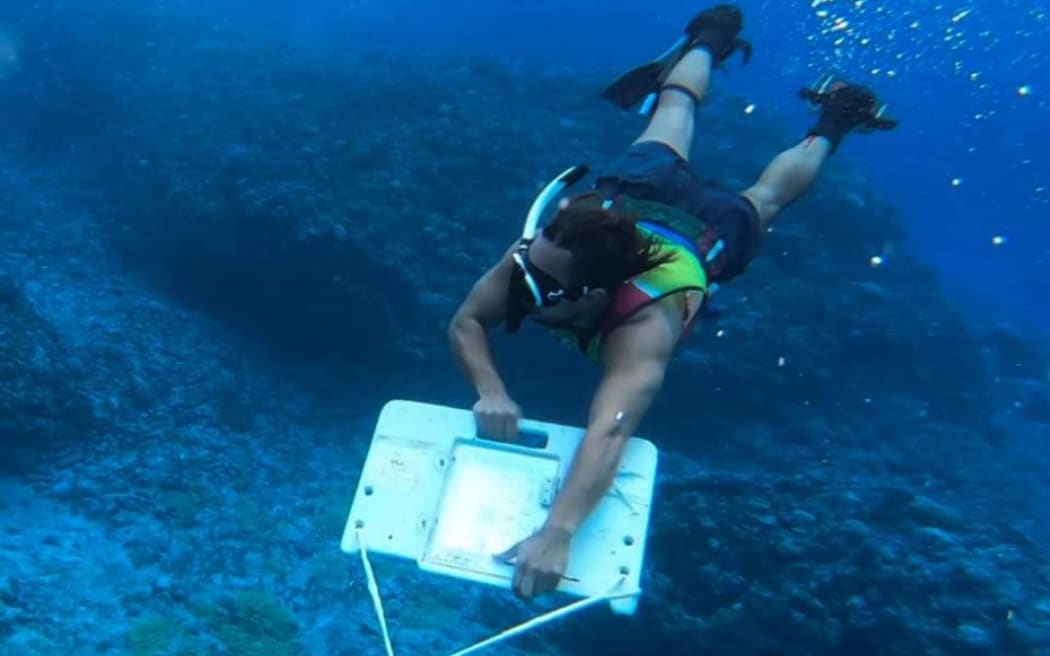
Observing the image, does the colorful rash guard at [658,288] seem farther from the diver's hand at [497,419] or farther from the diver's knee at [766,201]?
the diver's knee at [766,201]

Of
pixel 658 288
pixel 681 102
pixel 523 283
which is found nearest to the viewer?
pixel 523 283

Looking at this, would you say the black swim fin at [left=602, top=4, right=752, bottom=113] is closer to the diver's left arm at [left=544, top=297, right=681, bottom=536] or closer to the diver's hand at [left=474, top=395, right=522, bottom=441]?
the diver's left arm at [left=544, top=297, right=681, bottom=536]

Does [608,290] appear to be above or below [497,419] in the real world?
above

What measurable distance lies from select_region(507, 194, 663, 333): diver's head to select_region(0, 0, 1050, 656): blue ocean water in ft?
11.7

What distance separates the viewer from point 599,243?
2.98 m

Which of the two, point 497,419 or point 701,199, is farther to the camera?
point 701,199

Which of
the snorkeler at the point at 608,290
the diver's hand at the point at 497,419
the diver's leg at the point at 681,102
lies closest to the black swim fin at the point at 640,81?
the diver's leg at the point at 681,102

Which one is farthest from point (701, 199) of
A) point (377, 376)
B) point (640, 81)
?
point (377, 376)

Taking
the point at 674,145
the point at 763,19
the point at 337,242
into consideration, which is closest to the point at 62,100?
the point at 337,242

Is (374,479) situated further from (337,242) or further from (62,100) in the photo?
(62,100)

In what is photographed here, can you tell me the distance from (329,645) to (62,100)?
521 inches

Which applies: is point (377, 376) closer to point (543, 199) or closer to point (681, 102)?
point (681, 102)

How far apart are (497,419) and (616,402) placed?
1.66 feet

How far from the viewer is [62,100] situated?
47.5ft
